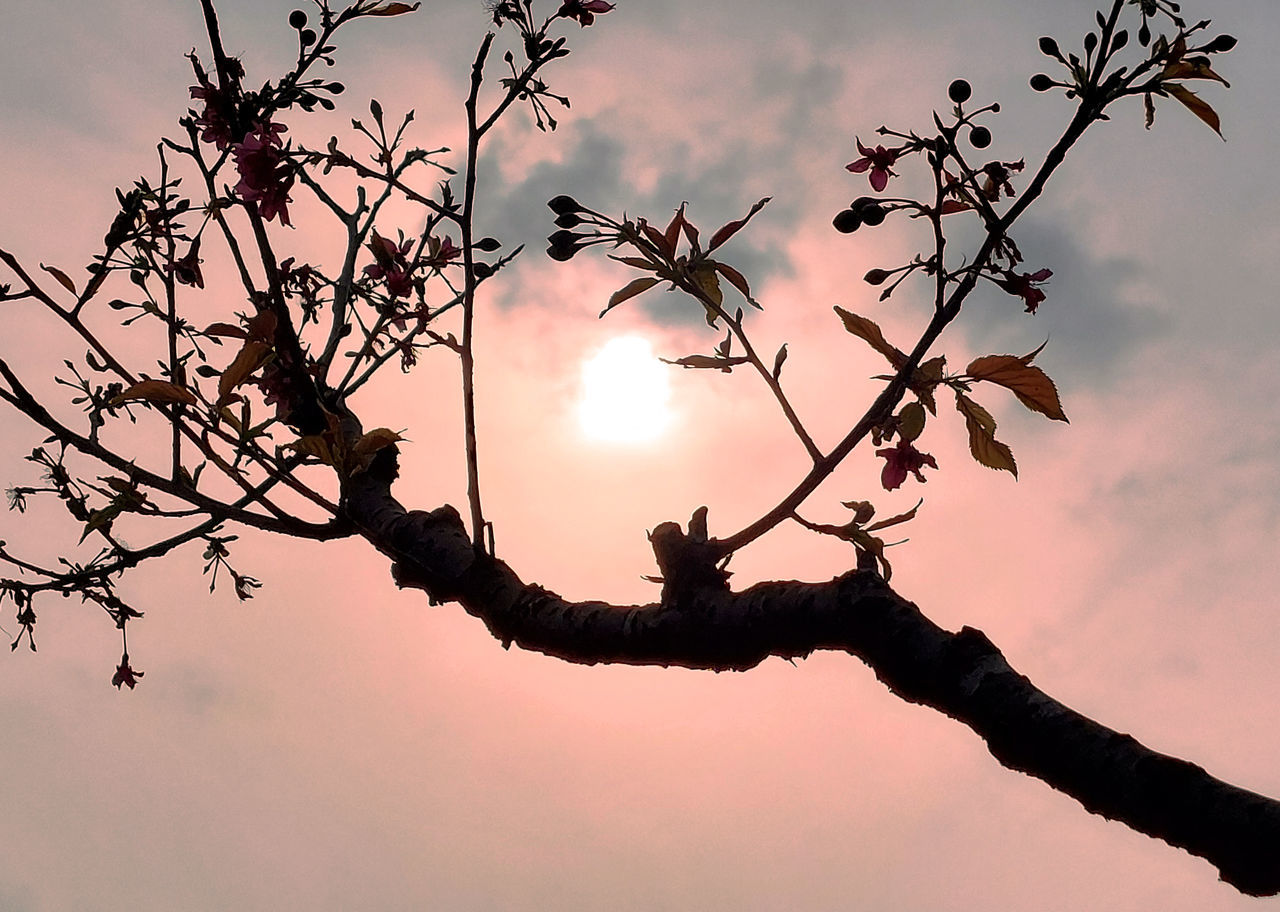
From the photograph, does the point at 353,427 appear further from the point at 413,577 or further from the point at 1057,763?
the point at 1057,763

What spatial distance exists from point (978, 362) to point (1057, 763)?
0.88 metres

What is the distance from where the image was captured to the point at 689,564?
2859mm

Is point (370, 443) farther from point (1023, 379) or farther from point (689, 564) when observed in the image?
point (1023, 379)

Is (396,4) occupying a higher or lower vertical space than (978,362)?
higher

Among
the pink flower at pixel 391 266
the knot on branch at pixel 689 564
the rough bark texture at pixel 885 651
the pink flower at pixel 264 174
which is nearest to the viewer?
the rough bark texture at pixel 885 651

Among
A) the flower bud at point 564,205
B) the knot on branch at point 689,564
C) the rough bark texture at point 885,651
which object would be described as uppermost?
the flower bud at point 564,205

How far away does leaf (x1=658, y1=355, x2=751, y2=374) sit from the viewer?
2493 millimetres

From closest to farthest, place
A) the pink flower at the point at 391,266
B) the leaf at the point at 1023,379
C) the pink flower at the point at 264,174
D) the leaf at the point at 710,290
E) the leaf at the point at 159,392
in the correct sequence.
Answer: the leaf at the point at 1023,379 → the leaf at the point at 710,290 → the leaf at the point at 159,392 → the pink flower at the point at 264,174 → the pink flower at the point at 391,266

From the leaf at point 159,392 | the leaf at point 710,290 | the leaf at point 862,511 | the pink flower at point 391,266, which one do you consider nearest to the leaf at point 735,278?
the leaf at point 710,290

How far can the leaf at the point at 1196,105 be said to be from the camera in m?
2.12

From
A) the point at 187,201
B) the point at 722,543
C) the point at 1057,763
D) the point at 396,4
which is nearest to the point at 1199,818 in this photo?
the point at 1057,763

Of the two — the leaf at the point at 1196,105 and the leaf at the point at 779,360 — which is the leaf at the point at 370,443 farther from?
the leaf at the point at 1196,105

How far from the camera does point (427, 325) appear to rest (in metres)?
4.49

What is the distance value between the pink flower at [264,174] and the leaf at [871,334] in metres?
1.81
